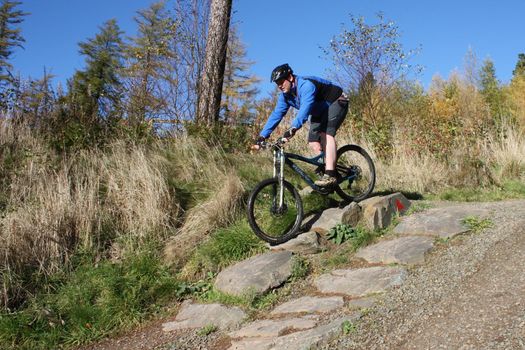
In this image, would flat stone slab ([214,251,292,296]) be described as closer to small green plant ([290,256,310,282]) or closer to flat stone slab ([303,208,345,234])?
small green plant ([290,256,310,282])

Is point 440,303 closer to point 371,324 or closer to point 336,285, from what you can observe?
point 371,324

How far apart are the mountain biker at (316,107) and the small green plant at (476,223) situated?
62.2 inches

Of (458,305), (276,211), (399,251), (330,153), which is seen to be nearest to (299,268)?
(276,211)

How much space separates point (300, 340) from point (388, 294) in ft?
3.20

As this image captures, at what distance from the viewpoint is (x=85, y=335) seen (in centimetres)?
467

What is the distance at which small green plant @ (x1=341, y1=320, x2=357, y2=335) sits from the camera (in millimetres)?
3712

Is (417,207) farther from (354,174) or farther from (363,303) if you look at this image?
(363,303)

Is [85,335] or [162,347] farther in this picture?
[85,335]

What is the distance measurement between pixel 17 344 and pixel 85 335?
1.94 ft

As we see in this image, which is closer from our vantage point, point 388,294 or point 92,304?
point 388,294

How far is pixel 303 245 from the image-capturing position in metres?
5.56

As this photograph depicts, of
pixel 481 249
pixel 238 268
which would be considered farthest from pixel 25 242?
pixel 481 249

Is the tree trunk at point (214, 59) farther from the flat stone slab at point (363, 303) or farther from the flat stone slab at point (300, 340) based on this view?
the flat stone slab at point (300, 340)

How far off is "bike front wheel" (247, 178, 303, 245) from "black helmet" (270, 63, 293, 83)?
1172 millimetres
